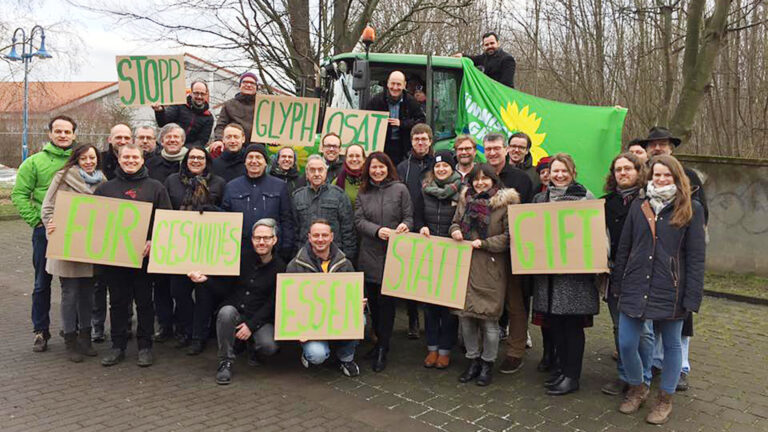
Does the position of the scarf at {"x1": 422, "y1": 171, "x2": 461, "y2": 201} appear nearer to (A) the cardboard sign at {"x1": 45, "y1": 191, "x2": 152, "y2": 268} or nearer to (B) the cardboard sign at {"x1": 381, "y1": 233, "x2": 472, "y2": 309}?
(B) the cardboard sign at {"x1": 381, "y1": 233, "x2": 472, "y2": 309}

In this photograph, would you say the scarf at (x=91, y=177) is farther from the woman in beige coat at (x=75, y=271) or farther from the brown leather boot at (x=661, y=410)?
the brown leather boot at (x=661, y=410)

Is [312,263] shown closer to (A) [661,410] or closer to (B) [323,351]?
(B) [323,351]

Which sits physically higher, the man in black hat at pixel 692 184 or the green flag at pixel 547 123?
the green flag at pixel 547 123

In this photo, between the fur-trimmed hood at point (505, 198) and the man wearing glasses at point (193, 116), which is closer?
the fur-trimmed hood at point (505, 198)

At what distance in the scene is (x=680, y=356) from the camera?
461 cm

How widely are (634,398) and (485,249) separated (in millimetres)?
1643

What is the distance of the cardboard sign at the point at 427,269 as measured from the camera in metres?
5.40

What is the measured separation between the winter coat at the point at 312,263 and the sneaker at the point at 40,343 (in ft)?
8.73

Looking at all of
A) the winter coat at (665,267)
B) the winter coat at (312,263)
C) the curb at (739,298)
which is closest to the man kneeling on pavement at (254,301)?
the winter coat at (312,263)

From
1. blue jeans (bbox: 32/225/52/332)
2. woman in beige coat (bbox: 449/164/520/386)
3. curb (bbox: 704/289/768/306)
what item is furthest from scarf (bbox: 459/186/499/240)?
curb (bbox: 704/289/768/306)

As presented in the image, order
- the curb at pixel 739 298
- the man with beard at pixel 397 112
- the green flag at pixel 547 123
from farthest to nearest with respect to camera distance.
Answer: the curb at pixel 739 298 → the green flag at pixel 547 123 → the man with beard at pixel 397 112

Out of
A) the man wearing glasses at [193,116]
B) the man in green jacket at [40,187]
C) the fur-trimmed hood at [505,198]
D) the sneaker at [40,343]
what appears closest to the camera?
the fur-trimmed hood at [505,198]

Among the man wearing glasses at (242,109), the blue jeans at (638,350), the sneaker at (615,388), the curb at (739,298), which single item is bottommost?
the curb at (739,298)

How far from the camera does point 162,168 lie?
6.34 metres
